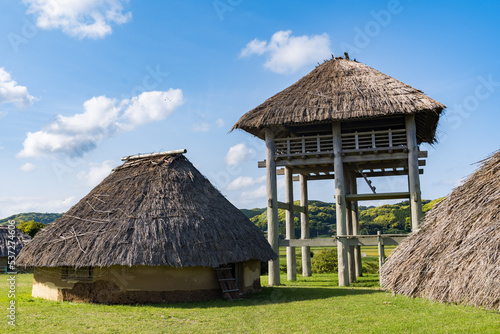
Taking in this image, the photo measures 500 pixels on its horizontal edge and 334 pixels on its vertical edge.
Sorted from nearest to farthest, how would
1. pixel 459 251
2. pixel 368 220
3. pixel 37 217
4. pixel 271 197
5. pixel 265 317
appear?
pixel 459 251, pixel 265 317, pixel 271 197, pixel 368 220, pixel 37 217

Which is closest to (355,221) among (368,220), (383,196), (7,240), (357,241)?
(383,196)

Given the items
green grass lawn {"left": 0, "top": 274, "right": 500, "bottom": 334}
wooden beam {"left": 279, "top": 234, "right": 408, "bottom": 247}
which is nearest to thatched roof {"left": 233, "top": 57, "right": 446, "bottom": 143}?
wooden beam {"left": 279, "top": 234, "right": 408, "bottom": 247}

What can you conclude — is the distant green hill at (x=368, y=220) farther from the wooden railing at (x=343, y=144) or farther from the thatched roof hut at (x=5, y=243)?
the wooden railing at (x=343, y=144)

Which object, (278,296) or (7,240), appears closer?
(278,296)

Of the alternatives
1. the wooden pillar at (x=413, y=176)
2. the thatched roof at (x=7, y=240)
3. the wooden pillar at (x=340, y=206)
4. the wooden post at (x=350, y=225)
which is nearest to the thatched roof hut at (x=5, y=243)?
the thatched roof at (x=7, y=240)

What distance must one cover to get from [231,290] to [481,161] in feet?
31.6

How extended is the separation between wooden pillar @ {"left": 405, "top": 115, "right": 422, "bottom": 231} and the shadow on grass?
3.48 m

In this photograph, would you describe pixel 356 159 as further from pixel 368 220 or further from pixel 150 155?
pixel 368 220

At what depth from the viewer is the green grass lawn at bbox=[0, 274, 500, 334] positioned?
10.5 m

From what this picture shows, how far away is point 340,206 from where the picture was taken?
19.6m

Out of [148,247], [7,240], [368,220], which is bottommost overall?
[148,247]

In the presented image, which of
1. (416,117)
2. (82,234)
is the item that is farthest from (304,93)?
(82,234)

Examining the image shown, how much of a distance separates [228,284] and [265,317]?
351cm

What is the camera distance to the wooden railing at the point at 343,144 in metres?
19.4
